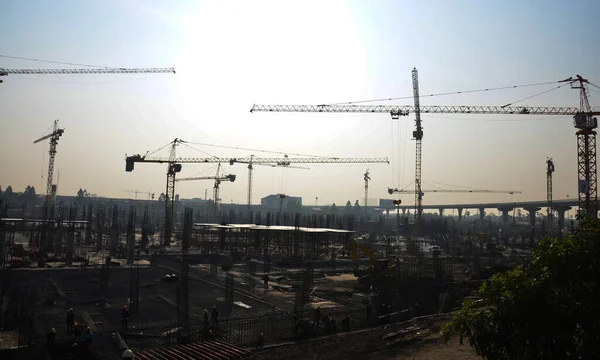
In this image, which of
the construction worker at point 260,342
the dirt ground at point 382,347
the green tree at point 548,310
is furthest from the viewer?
the construction worker at point 260,342

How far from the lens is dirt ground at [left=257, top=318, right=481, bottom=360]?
11609 millimetres

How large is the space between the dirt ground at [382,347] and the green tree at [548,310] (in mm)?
5746

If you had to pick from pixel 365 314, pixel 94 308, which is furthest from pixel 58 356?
pixel 365 314

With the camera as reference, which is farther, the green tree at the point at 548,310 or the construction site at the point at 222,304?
the construction site at the point at 222,304

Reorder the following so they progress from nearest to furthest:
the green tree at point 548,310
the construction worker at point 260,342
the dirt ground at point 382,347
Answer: the green tree at point 548,310
the dirt ground at point 382,347
the construction worker at point 260,342

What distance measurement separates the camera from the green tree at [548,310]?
5180 mm

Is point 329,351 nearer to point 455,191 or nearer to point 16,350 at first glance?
point 16,350

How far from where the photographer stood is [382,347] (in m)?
12.6

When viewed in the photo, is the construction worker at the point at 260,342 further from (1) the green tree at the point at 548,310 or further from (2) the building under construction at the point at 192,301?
(1) the green tree at the point at 548,310

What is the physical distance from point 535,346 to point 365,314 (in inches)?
539

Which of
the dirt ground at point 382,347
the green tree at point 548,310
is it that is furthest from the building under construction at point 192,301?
the green tree at point 548,310

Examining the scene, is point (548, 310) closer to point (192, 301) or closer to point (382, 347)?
point (382, 347)

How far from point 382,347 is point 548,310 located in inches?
315

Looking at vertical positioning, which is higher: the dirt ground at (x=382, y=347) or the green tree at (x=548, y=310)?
the green tree at (x=548, y=310)
